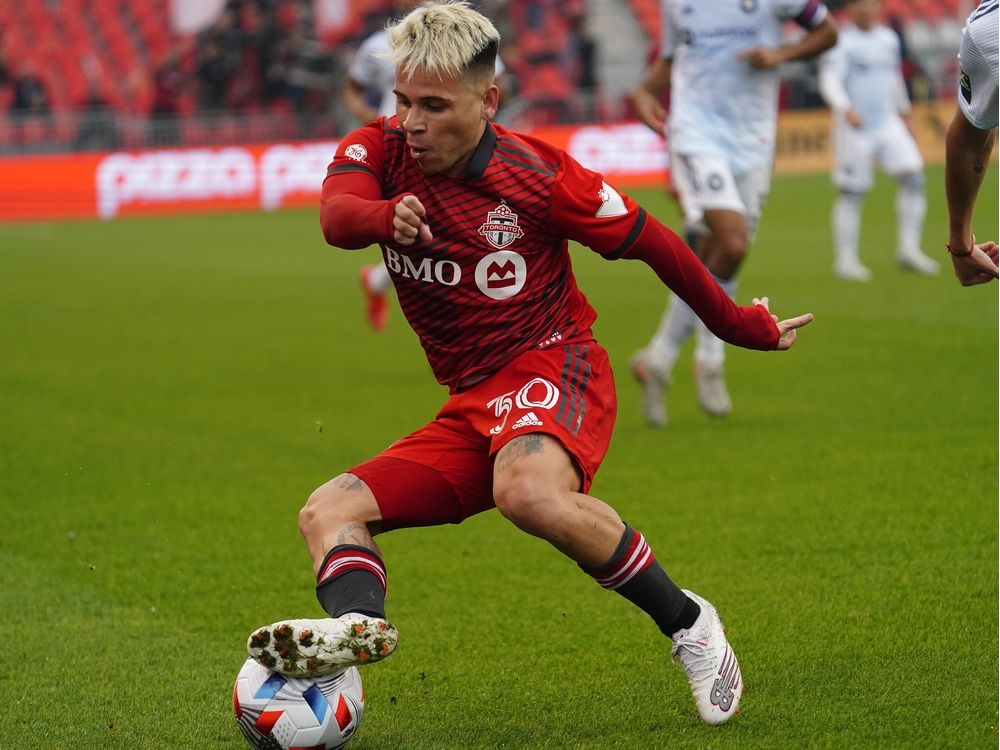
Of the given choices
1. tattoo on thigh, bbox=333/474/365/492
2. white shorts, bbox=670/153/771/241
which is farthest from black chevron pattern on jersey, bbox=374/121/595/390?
white shorts, bbox=670/153/771/241

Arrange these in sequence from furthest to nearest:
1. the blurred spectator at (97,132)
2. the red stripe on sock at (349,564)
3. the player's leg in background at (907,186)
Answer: the blurred spectator at (97,132)
the player's leg in background at (907,186)
the red stripe on sock at (349,564)

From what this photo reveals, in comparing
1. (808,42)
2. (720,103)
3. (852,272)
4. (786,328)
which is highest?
(786,328)

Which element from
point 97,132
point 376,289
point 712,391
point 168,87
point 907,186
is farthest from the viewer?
point 168,87

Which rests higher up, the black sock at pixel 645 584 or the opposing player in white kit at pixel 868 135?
the black sock at pixel 645 584

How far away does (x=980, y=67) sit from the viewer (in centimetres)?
388

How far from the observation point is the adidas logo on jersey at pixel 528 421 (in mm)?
3729

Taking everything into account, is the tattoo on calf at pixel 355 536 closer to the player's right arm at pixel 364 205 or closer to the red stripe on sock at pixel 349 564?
the red stripe on sock at pixel 349 564

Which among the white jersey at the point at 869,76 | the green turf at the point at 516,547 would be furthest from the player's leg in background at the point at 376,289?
the white jersey at the point at 869,76

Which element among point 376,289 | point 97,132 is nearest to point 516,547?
point 376,289

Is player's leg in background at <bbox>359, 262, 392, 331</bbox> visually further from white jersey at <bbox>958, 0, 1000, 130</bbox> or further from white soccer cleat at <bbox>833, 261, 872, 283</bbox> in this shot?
white jersey at <bbox>958, 0, 1000, 130</bbox>

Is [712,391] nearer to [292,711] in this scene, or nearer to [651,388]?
[651,388]

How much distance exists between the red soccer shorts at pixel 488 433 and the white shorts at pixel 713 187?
4.05 m

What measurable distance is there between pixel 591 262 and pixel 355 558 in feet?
45.0

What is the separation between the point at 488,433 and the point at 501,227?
Answer: 0.52 metres
